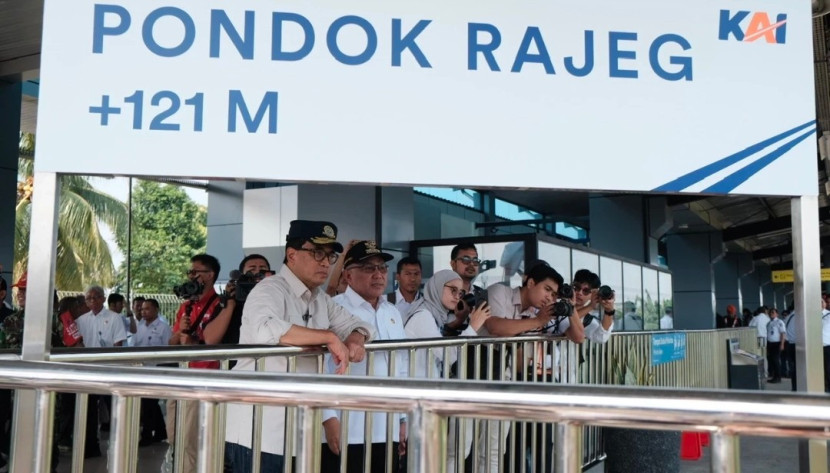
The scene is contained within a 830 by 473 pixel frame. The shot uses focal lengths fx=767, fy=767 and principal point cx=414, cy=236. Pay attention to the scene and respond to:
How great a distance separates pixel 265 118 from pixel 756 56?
1.52 m

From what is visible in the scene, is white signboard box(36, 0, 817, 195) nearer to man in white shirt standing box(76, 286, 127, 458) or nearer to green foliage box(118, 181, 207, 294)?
man in white shirt standing box(76, 286, 127, 458)

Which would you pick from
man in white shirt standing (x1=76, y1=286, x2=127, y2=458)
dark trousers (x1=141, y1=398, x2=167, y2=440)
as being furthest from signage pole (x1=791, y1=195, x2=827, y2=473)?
man in white shirt standing (x1=76, y1=286, x2=127, y2=458)

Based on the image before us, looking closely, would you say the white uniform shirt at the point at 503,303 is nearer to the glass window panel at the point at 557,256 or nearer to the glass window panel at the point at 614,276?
the glass window panel at the point at 557,256

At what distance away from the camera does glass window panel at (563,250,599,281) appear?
10086 mm

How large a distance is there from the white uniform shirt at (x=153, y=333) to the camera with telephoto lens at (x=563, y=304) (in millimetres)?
5960

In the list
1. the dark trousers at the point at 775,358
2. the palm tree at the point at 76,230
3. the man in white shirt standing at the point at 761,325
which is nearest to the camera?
the dark trousers at the point at 775,358

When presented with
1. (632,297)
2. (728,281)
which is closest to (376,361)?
(632,297)

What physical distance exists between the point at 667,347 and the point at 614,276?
73.4 inches

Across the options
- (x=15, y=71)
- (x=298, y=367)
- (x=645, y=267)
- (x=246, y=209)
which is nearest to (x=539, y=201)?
(x=645, y=267)

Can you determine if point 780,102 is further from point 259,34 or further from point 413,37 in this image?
point 259,34

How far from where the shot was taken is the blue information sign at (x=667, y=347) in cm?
961

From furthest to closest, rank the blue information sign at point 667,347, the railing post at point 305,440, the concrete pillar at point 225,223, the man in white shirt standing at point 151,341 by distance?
the concrete pillar at point 225,223 < the blue information sign at point 667,347 < the man in white shirt standing at point 151,341 < the railing post at point 305,440

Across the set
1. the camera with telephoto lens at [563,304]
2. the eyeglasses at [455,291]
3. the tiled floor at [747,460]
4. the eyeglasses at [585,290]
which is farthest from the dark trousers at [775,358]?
the eyeglasses at [455,291]

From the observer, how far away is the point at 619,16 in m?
2.35
